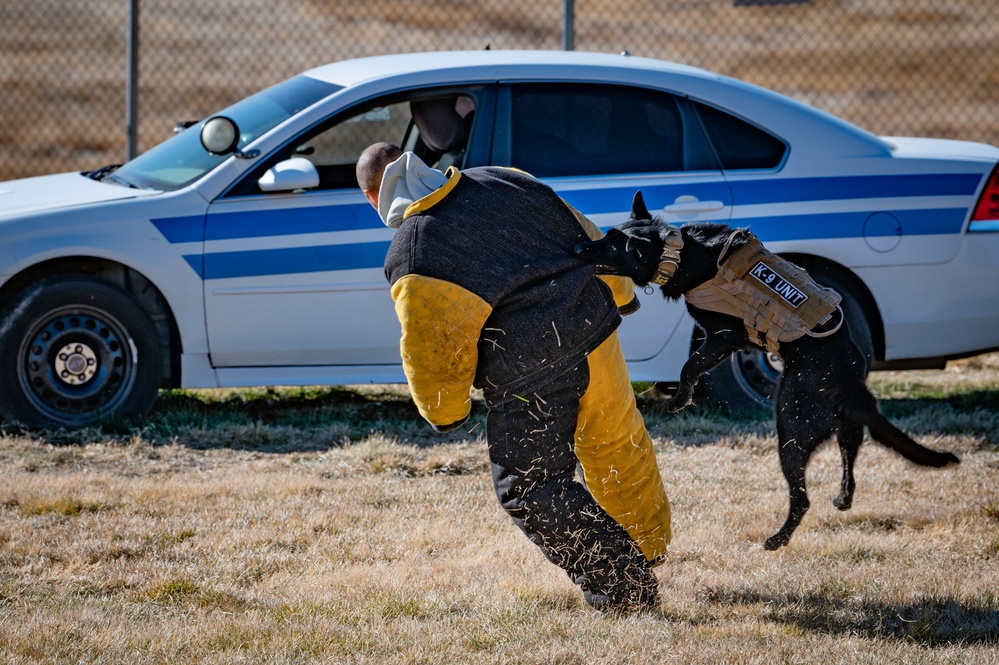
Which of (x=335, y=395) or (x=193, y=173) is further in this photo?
(x=335, y=395)

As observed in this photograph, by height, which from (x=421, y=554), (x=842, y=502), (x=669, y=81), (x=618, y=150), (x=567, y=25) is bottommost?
(x=421, y=554)

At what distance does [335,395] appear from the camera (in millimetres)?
6227

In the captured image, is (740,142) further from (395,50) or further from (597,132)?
(395,50)

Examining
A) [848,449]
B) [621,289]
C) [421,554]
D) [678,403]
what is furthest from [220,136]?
[848,449]

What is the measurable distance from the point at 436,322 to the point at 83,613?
4.36 ft

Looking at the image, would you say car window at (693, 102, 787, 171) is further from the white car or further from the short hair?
the short hair

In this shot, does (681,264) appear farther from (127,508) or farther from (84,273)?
(84,273)

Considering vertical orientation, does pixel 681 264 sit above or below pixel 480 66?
below

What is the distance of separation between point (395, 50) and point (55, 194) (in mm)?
11184

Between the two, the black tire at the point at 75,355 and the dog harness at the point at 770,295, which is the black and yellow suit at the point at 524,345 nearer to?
the dog harness at the point at 770,295

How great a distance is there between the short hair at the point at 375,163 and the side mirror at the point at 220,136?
202 cm

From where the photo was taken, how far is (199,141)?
5.61 meters

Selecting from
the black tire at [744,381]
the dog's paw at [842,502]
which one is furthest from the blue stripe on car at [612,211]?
the dog's paw at [842,502]

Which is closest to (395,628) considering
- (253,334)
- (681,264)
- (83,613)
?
(83,613)
